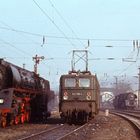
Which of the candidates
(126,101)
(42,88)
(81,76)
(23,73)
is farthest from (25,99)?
(126,101)

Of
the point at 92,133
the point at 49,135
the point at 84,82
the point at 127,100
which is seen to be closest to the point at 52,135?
the point at 49,135

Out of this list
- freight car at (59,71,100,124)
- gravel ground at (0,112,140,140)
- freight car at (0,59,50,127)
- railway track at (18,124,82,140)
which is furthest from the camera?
freight car at (59,71,100,124)

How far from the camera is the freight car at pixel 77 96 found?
2773 centimetres

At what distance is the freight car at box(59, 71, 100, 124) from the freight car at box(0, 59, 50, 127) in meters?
2.53

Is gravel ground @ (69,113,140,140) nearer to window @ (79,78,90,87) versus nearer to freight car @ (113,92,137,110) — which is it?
window @ (79,78,90,87)

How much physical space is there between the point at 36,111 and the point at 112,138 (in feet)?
47.1

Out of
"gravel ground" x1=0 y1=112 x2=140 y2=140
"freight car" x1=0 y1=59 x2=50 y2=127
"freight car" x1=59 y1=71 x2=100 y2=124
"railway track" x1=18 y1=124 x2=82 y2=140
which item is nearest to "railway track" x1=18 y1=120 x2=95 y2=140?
"railway track" x1=18 y1=124 x2=82 y2=140

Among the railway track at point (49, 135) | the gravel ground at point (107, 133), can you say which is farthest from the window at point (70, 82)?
the railway track at point (49, 135)

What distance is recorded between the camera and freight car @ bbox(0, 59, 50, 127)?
938 inches

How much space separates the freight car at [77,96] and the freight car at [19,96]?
2525 millimetres

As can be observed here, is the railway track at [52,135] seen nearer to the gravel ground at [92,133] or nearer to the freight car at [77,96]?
the gravel ground at [92,133]

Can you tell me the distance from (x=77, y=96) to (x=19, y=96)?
376 centimetres

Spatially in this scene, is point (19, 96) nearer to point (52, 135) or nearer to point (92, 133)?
point (92, 133)

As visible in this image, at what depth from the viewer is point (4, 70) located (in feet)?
80.7
